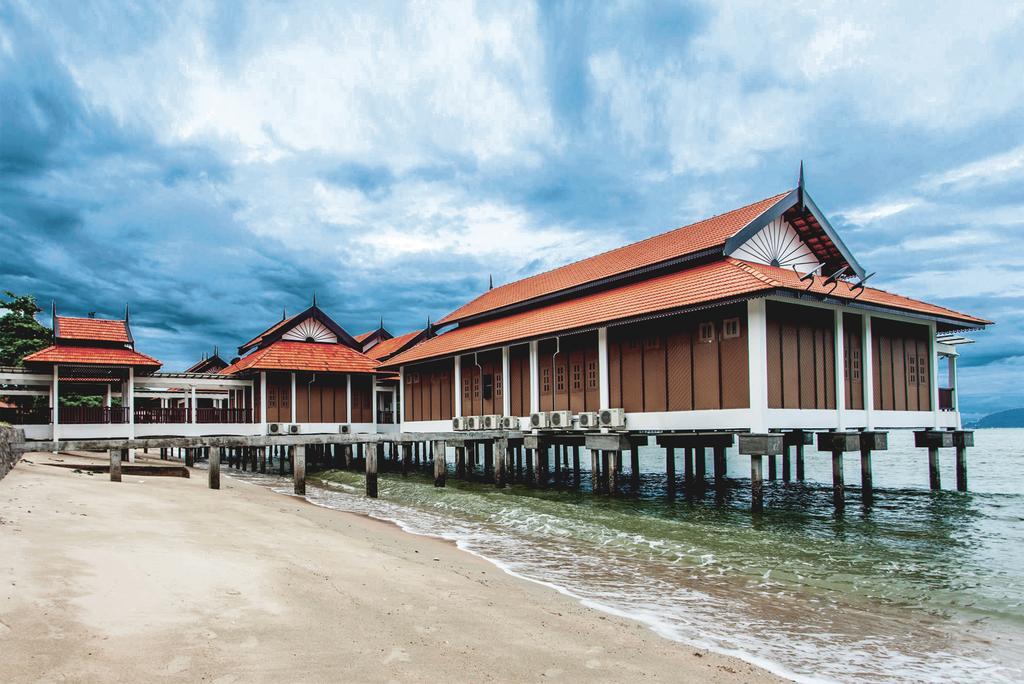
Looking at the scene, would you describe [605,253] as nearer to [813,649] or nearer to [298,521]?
[298,521]

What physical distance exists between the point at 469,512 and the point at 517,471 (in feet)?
35.9

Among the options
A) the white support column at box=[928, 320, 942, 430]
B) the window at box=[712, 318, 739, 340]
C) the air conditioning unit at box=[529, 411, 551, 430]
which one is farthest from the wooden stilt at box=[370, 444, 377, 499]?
the white support column at box=[928, 320, 942, 430]

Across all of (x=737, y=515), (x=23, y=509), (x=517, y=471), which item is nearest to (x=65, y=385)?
(x=517, y=471)

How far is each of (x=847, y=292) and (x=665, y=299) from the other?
4610mm

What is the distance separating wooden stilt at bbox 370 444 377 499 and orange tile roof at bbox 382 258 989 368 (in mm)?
5375

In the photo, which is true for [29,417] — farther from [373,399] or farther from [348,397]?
[373,399]

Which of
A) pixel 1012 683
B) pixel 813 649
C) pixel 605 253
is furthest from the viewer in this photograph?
pixel 605 253

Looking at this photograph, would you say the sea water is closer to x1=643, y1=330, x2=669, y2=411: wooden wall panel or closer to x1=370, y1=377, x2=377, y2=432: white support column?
x1=643, y1=330, x2=669, y2=411: wooden wall panel

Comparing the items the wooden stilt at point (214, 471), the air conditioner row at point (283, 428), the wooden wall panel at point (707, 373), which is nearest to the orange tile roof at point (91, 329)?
the air conditioner row at point (283, 428)

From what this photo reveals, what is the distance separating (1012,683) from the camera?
6.18 m

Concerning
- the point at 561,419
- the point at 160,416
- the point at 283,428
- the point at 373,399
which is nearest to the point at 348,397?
the point at 373,399

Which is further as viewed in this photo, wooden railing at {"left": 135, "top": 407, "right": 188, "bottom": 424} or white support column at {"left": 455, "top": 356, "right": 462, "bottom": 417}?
wooden railing at {"left": 135, "top": 407, "right": 188, "bottom": 424}

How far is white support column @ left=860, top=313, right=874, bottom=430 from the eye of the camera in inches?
725

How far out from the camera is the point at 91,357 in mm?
25750
